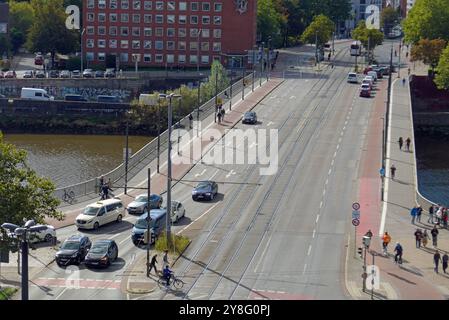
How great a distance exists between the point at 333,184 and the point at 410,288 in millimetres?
19651

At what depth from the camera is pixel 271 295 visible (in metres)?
36.6

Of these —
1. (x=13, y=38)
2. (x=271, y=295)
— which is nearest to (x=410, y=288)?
(x=271, y=295)

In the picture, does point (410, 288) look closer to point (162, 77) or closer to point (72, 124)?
point (72, 124)

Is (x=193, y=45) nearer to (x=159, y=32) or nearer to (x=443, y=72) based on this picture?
(x=159, y=32)

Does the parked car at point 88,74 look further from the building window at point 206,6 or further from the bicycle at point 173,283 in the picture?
the bicycle at point 173,283

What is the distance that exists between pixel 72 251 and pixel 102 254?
56.2 inches

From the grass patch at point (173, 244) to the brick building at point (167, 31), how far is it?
74.1 meters

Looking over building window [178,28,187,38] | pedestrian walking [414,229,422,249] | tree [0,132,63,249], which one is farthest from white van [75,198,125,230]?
building window [178,28,187,38]

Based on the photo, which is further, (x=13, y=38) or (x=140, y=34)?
(x=13, y=38)

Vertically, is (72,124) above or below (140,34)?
below

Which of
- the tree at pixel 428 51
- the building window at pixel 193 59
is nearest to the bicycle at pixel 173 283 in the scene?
the tree at pixel 428 51

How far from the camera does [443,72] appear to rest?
103312mm

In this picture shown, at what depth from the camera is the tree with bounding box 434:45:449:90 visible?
103 meters

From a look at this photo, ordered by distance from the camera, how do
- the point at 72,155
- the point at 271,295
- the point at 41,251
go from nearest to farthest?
the point at 271,295 < the point at 41,251 < the point at 72,155
